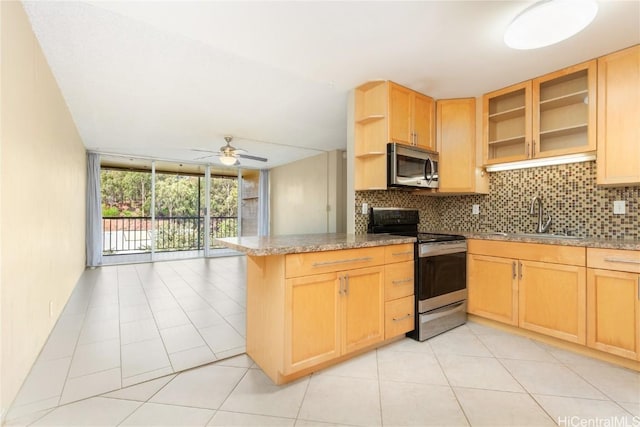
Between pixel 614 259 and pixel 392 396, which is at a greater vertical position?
pixel 614 259

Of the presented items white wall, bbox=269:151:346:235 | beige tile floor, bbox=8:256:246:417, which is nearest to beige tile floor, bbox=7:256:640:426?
beige tile floor, bbox=8:256:246:417

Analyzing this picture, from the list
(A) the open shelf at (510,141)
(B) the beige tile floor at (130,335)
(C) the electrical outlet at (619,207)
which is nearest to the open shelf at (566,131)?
(A) the open shelf at (510,141)

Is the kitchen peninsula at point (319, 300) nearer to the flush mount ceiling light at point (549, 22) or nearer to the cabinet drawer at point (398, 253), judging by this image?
the cabinet drawer at point (398, 253)

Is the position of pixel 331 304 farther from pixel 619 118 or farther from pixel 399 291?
pixel 619 118

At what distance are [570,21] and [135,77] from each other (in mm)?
3319

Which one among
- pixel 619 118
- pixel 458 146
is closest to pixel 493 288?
pixel 458 146

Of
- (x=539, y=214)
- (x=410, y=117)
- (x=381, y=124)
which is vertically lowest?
(x=539, y=214)

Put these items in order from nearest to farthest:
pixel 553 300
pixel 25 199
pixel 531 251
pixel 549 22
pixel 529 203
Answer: pixel 549 22 < pixel 25 199 < pixel 553 300 < pixel 531 251 < pixel 529 203

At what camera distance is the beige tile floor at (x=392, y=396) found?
1.48m

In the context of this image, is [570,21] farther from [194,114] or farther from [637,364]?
[194,114]

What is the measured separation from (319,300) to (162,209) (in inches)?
235

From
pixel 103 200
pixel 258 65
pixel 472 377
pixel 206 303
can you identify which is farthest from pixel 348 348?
pixel 103 200

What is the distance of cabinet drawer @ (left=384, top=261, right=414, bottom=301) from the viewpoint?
2.22m

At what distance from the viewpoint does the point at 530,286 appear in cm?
238
